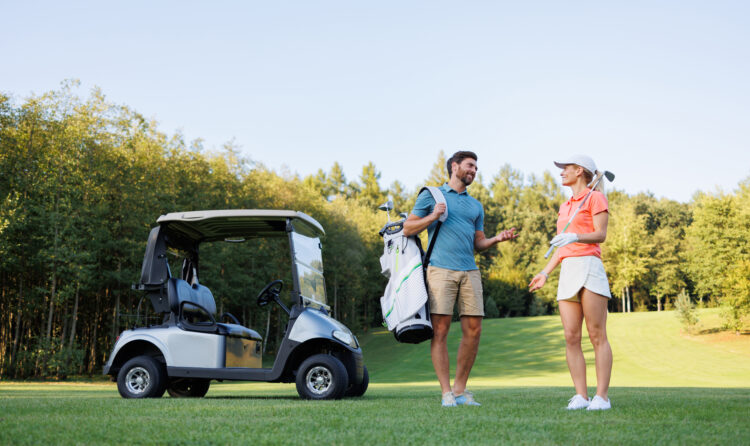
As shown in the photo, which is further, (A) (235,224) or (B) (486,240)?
(A) (235,224)

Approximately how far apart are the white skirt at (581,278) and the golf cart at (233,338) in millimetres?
2763

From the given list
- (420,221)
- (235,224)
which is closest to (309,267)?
(235,224)

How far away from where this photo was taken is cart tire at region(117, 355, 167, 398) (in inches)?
277

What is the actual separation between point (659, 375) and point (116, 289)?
2210 centimetres

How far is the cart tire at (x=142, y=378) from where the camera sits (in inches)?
277

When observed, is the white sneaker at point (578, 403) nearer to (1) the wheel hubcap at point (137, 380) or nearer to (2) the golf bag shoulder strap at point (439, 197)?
(2) the golf bag shoulder strap at point (439, 197)

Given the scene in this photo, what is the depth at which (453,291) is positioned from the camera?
539 centimetres

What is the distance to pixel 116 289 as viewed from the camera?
2362cm

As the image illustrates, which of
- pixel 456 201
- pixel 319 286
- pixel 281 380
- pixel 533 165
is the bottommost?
pixel 281 380

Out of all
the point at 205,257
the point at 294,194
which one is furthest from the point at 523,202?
the point at 205,257

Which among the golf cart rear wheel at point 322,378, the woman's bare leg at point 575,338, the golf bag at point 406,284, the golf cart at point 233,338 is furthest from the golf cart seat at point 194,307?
the woman's bare leg at point 575,338

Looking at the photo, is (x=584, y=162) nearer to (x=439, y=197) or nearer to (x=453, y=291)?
(x=439, y=197)

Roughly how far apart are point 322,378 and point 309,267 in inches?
58.3

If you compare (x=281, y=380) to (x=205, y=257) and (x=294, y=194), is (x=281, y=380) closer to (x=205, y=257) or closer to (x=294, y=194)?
(x=205, y=257)
